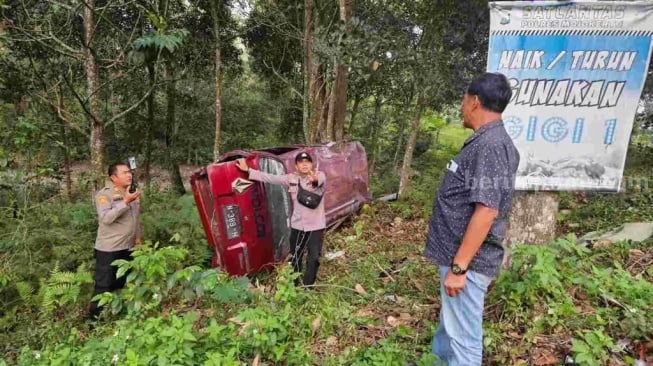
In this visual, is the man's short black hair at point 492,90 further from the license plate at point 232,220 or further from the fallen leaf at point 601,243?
the license plate at point 232,220

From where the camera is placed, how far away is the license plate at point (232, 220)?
4.56m

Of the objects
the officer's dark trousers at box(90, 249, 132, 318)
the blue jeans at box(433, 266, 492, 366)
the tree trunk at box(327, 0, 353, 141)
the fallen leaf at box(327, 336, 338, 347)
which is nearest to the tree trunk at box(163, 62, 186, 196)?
the tree trunk at box(327, 0, 353, 141)

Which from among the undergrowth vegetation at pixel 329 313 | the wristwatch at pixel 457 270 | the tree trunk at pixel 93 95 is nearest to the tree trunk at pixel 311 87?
the tree trunk at pixel 93 95

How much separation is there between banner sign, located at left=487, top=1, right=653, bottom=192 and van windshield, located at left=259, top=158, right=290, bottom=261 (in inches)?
105

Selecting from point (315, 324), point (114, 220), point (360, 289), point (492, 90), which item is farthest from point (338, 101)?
point (492, 90)

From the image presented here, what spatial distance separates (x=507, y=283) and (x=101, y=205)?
142 inches

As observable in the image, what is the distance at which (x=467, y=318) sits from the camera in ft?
7.45

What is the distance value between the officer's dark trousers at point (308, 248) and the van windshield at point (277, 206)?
609 mm

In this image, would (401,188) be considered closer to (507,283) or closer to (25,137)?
(507,283)

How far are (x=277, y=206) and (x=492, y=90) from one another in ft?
10.8

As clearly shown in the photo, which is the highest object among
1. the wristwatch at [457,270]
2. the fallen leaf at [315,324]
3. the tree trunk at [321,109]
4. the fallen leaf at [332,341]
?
the tree trunk at [321,109]

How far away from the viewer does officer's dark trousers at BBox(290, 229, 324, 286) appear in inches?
167

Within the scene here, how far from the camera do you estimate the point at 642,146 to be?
1063 centimetres

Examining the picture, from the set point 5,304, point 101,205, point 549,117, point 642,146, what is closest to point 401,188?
point 549,117
